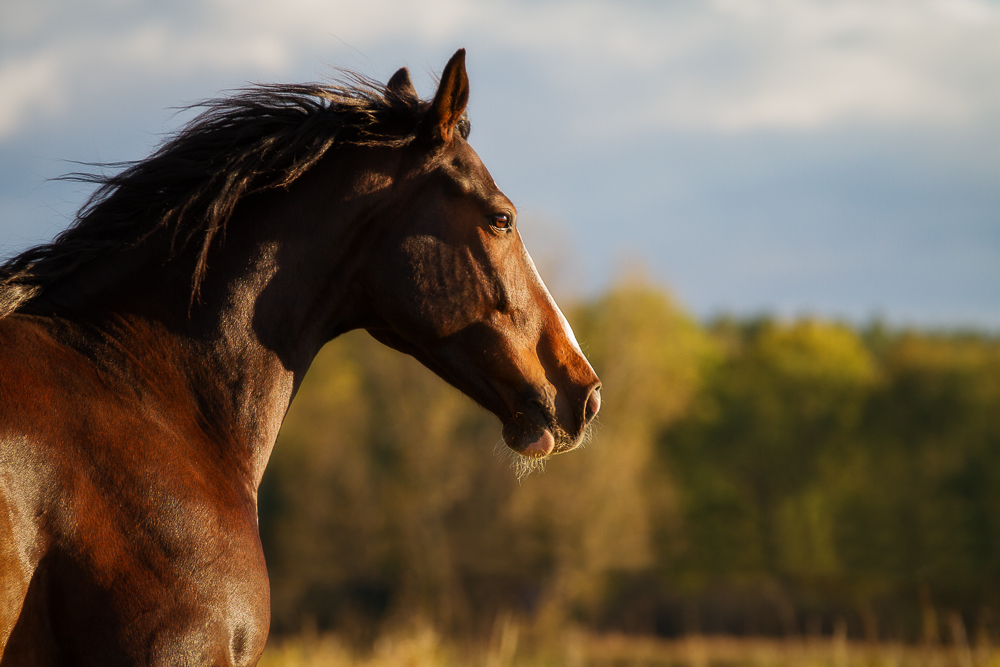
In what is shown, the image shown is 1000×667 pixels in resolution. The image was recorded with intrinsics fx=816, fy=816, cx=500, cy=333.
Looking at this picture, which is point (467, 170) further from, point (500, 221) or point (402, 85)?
point (402, 85)

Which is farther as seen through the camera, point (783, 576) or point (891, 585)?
point (783, 576)

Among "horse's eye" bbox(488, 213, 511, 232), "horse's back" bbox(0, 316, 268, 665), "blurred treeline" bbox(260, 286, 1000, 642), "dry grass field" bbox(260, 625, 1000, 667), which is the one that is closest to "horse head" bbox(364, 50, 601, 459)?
"horse's eye" bbox(488, 213, 511, 232)

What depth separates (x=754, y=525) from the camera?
36438mm

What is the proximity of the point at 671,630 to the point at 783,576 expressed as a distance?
271 centimetres

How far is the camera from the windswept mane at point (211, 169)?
105 inches

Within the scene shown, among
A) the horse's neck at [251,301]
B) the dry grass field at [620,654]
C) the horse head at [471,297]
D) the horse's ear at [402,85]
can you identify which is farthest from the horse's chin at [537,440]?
the dry grass field at [620,654]

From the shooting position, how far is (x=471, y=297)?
297cm

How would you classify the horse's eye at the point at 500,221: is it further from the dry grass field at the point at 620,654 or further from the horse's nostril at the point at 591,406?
the dry grass field at the point at 620,654

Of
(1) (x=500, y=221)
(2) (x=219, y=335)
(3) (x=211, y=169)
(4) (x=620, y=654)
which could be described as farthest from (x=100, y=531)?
(4) (x=620, y=654)

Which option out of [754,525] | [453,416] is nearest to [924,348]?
[754,525]

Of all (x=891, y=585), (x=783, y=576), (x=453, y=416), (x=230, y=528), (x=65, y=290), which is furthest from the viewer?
(x=453, y=416)

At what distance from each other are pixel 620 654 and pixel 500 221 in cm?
Result: 1346

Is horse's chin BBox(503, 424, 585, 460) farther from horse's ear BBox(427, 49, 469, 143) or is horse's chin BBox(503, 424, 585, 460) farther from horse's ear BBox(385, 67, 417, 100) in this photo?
horse's ear BBox(385, 67, 417, 100)

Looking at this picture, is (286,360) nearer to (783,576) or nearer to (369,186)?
(369,186)
